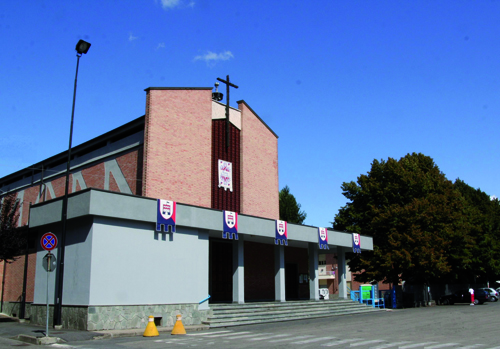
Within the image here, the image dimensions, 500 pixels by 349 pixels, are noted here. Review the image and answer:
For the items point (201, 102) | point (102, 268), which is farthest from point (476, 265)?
point (102, 268)

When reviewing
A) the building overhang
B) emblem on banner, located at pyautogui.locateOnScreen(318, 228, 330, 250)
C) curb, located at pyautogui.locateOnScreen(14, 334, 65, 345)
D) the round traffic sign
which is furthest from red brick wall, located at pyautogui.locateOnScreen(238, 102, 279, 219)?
curb, located at pyautogui.locateOnScreen(14, 334, 65, 345)

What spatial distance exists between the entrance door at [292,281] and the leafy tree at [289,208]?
31.4 metres

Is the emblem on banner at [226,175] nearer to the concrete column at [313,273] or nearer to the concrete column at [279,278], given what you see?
A: the concrete column at [279,278]

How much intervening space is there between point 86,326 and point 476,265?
41463mm

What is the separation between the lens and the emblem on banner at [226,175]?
90.7ft

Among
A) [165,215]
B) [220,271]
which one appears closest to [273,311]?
[220,271]

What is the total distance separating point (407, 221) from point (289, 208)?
29.9m

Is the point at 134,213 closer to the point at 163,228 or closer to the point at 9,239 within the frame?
the point at 163,228

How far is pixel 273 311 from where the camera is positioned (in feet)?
76.5

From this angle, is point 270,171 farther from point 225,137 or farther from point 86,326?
point 86,326

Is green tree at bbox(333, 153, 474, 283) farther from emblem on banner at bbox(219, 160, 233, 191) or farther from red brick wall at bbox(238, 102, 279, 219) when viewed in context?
emblem on banner at bbox(219, 160, 233, 191)

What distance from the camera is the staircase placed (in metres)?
20.8

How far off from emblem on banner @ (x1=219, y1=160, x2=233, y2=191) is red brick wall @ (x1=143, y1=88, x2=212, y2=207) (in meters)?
1.29

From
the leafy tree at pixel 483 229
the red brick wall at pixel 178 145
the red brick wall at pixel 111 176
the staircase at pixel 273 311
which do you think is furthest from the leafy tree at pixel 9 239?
the leafy tree at pixel 483 229
